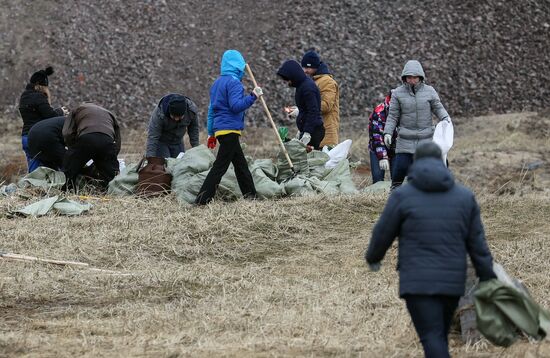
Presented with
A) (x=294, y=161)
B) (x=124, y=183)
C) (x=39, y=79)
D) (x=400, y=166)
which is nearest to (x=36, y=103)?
(x=39, y=79)

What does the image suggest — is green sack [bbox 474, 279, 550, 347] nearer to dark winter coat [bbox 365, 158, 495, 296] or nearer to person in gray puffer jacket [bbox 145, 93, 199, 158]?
dark winter coat [bbox 365, 158, 495, 296]

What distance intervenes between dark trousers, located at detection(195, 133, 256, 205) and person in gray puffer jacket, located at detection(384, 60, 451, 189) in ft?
4.80

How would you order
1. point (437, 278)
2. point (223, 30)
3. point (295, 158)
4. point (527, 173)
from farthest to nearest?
point (223, 30)
point (527, 173)
point (295, 158)
point (437, 278)

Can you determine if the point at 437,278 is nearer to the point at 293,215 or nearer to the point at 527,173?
the point at 293,215

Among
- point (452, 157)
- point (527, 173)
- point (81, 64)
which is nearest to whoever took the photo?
point (527, 173)

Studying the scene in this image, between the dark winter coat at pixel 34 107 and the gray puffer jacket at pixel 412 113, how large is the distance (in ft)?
14.1

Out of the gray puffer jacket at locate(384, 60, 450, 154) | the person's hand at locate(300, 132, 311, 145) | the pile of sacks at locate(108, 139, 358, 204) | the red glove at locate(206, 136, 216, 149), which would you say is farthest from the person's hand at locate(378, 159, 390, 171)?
the red glove at locate(206, 136, 216, 149)

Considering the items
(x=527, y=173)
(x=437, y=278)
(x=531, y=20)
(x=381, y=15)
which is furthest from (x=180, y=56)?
(x=437, y=278)

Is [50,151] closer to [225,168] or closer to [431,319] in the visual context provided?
[225,168]

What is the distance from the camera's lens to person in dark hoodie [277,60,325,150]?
11258 millimetres

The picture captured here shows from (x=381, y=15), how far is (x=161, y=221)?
54.6 ft

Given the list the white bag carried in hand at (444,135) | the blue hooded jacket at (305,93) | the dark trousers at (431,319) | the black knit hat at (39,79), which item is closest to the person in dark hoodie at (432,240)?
the dark trousers at (431,319)

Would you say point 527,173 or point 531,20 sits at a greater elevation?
point 531,20

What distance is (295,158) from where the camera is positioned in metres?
11.1
